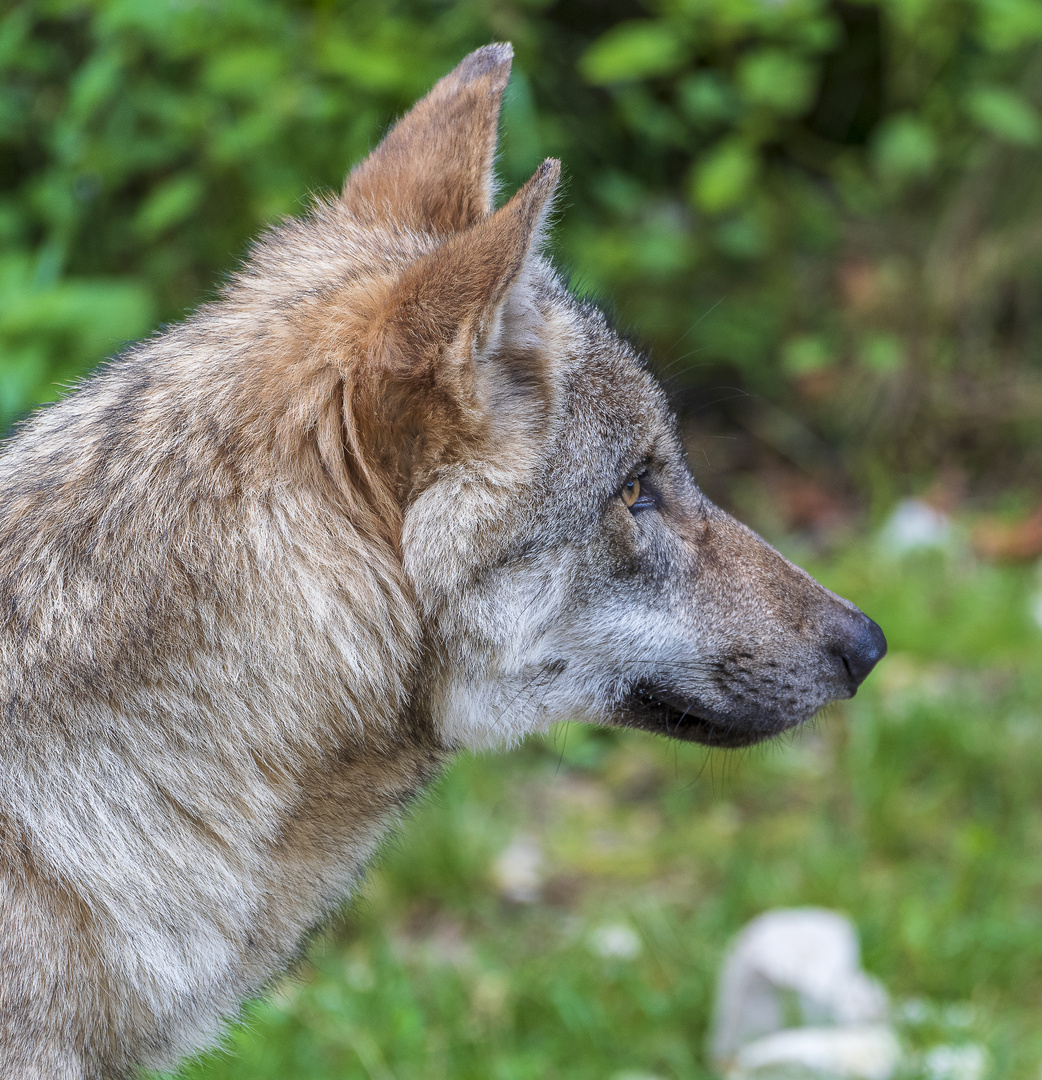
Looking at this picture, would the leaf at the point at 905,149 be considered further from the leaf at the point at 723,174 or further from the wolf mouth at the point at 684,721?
the wolf mouth at the point at 684,721

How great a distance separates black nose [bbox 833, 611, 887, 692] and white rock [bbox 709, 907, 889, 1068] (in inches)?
39.7

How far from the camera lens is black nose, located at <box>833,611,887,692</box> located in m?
2.42

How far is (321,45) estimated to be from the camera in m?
4.36

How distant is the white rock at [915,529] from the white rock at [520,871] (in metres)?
2.21

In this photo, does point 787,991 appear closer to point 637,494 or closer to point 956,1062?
point 956,1062

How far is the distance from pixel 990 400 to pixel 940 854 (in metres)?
3.05

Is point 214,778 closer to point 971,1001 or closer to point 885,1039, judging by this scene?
point 885,1039

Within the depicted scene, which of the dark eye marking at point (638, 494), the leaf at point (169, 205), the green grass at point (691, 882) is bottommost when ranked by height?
the green grass at point (691, 882)

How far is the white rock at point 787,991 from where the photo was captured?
10.0 ft

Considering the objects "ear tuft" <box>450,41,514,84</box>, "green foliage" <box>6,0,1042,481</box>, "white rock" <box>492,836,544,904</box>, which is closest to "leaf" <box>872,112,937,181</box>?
"green foliage" <box>6,0,1042,481</box>

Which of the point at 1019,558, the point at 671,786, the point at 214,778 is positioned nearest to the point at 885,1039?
the point at 671,786

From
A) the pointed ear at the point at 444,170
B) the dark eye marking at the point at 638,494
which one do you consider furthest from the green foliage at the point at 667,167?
the dark eye marking at the point at 638,494

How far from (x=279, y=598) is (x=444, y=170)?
3.19 feet

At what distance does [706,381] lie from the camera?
656 centimetres
